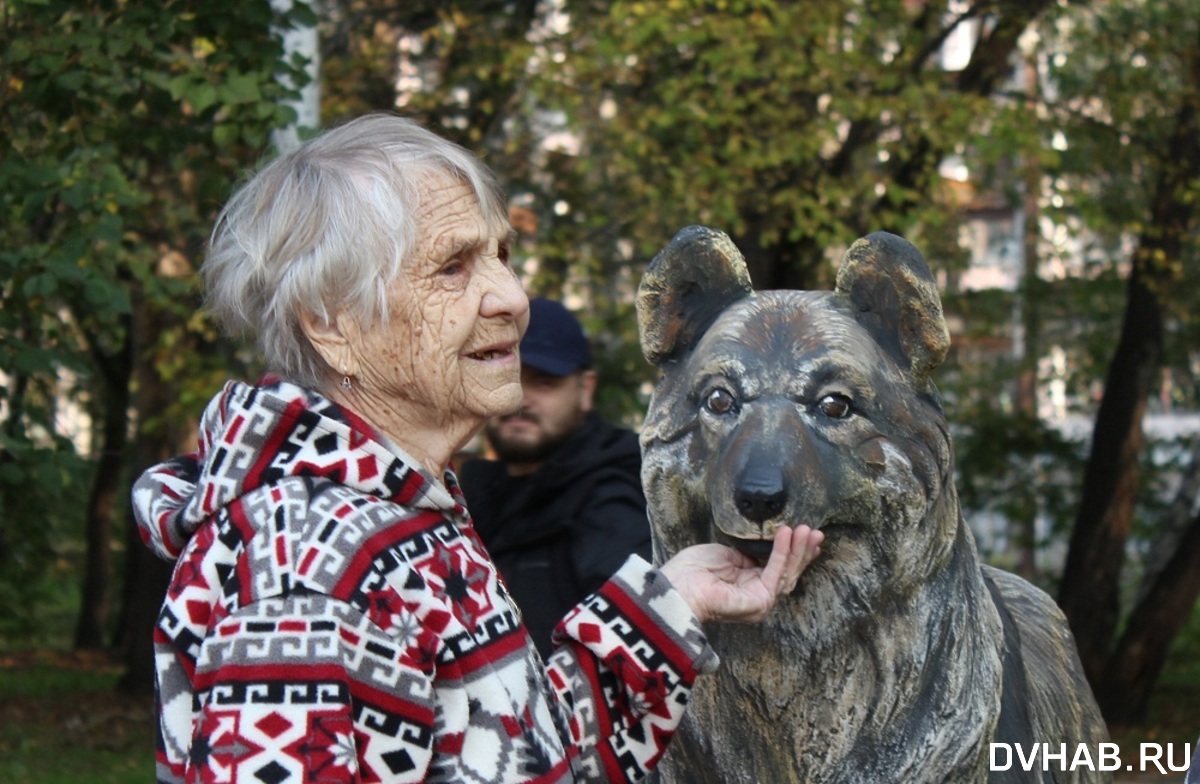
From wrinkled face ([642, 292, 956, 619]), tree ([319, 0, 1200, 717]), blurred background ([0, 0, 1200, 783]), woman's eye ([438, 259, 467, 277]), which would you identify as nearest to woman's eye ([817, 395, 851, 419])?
wrinkled face ([642, 292, 956, 619])

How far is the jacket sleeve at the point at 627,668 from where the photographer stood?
2387 millimetres

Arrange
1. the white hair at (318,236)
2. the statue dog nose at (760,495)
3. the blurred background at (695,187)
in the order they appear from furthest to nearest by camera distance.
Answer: the blurred background at (695,187), the statue dog nose at (760,495), the white hair at (318,236)

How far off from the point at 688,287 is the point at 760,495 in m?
0.57

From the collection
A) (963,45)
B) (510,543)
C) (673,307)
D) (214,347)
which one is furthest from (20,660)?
(963,45)

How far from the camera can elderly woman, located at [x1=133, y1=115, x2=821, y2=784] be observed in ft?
6.73

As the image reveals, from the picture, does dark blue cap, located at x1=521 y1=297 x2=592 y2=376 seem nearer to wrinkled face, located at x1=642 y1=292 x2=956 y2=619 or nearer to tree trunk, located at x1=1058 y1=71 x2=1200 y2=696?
wrinkled face, located at x1=642 y1=292 x2=956 y2=619

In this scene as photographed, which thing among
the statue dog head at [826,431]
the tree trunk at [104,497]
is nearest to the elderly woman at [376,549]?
the statue dog head at [826,431]

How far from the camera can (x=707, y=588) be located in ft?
8.18

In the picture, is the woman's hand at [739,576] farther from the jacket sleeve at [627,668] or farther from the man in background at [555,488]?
the man in background at [555,488]

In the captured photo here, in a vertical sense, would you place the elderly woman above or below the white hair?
below

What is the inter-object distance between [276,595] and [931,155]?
8879 millimetres

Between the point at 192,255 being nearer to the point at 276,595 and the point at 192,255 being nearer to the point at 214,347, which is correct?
the point at 214,347

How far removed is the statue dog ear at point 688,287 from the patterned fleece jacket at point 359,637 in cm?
65

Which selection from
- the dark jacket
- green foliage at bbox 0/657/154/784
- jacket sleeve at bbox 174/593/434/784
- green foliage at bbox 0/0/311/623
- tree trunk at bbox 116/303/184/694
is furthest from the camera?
tree trunk at bbox 116/303/184/694
